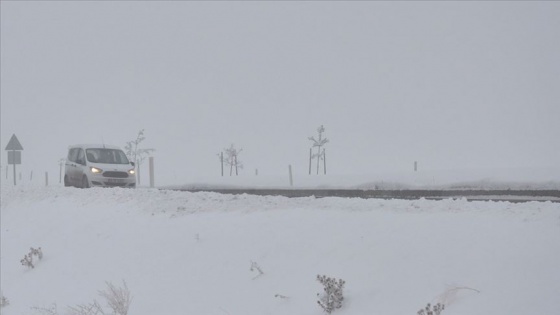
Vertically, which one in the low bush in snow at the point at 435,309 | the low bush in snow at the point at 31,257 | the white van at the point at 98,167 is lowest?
the low bush in snow at the point at 31,257

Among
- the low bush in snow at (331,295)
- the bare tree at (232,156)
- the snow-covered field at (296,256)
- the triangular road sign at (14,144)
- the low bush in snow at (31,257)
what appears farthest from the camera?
the bare tree at (232,156)

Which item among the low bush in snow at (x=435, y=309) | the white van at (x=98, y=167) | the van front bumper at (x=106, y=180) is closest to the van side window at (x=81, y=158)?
the white van at (x=98, y=167)

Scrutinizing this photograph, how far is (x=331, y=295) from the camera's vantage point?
22.1ft

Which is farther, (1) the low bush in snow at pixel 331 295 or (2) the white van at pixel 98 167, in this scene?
(2) the white van at pixel 98 167

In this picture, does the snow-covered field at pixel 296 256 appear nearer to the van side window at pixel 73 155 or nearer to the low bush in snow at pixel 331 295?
the low bush in snow at pixel 331 295

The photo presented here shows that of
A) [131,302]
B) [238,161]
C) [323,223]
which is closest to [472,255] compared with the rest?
[323,223]

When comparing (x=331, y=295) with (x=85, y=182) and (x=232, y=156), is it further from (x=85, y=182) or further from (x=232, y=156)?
(x=232, y=156)

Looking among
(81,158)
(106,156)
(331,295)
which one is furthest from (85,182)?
(331,295)

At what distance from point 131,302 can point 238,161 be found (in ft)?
157

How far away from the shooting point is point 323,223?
8.72m

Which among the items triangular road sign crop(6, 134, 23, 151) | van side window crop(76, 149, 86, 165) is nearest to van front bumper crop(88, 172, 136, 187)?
van side window crop(76, 149, 86, 165)

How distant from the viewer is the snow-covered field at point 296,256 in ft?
20.6

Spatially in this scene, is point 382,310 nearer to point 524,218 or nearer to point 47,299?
point 524,218

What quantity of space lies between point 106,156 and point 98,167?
152cm
